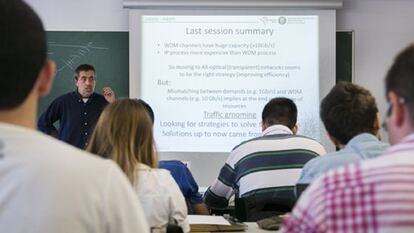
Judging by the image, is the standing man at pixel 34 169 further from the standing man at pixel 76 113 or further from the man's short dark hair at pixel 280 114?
the standing man at pixel 76 113

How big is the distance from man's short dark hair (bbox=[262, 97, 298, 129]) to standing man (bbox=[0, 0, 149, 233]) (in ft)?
7.77

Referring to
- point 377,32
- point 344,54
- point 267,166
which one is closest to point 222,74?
point 344,54

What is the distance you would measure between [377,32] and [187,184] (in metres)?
3.19

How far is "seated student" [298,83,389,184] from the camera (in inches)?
76.0

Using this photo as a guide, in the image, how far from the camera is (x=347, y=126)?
200 cm

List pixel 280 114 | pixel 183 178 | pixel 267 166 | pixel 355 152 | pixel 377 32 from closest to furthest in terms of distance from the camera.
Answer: pixel 355 152
pixel 183 178
pixel 267 166
pixel 280 114
pixel 377 32

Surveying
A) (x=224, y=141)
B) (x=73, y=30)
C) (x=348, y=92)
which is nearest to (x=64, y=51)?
(x=73, y=30)

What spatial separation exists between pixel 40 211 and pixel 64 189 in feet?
0.19

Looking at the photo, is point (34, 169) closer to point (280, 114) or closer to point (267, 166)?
point (267, 166)

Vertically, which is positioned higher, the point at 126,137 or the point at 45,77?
the point at 45,77

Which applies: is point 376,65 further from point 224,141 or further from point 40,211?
point 40,211

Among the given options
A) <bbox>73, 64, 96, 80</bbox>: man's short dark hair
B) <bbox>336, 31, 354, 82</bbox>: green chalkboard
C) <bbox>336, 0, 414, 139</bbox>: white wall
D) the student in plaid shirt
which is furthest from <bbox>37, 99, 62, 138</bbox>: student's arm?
the student in plaid shirt

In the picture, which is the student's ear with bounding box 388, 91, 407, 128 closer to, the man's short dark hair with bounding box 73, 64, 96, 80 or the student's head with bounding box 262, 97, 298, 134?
the student's head with bounding box 262, 97, 298, 134

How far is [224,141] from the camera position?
16.7ft
